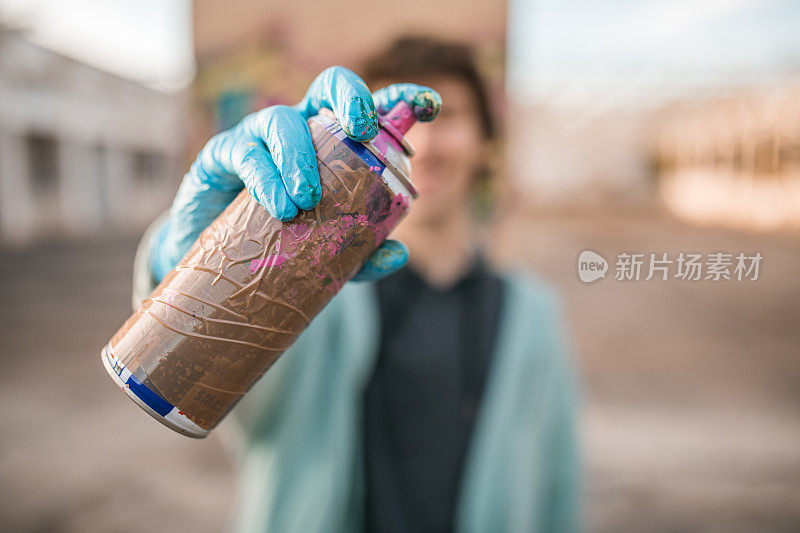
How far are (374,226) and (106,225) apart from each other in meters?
17.3

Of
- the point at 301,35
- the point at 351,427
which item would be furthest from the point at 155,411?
the point at 301,35

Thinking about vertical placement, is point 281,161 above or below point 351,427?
above

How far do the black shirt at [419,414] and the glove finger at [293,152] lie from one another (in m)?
0.93

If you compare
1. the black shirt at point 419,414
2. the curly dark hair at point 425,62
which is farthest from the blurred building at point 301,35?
the black shirt at point 419,414

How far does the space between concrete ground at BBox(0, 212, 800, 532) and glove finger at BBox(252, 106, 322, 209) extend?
109 centimetres

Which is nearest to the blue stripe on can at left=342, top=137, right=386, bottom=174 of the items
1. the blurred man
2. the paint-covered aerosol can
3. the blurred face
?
the paint-covered aerosol can

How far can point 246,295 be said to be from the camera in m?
0.75

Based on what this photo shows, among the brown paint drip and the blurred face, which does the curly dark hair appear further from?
the brown paint drip

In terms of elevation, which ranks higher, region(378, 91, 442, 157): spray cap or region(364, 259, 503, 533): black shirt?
region(378, 91, 442, 157): spray cap

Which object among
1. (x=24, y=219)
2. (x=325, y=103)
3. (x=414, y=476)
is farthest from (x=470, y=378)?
(x=24, y=219)

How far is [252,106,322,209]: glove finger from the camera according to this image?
73 cm

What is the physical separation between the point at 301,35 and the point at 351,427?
182 centimetres

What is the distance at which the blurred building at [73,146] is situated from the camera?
11.1 m

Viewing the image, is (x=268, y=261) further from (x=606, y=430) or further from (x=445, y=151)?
(x=606, y=430)
